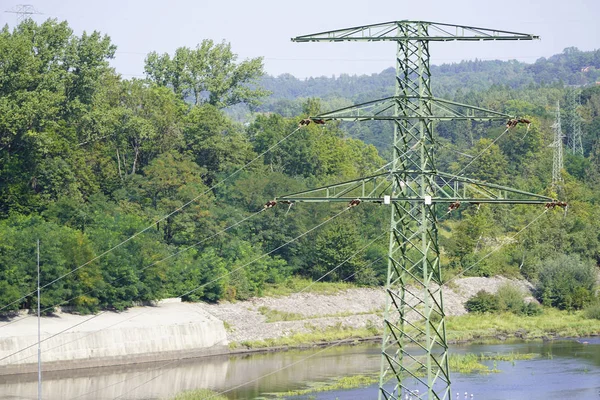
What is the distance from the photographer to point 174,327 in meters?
86.2

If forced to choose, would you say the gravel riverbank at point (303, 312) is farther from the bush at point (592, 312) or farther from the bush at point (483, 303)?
the bush at point (592, 312)

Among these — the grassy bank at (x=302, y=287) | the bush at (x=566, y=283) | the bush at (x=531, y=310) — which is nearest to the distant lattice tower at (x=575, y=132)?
the bush at (x=566, y=283)

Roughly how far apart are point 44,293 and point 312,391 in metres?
22.0

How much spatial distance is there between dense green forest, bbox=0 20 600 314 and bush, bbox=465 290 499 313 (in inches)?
267

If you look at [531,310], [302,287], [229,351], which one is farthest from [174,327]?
[531,310]

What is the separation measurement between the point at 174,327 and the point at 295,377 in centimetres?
1389

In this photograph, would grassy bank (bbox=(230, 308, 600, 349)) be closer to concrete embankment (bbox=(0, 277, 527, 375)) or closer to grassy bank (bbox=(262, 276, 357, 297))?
concrete embankment (bbox=(0, 277, 527, 375))

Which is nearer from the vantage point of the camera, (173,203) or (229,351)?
(229,351)

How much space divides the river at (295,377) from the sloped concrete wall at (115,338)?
124 centimetres

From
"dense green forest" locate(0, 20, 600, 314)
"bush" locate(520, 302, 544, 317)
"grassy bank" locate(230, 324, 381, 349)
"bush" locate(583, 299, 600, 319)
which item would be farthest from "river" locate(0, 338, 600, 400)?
"bush" locate(520, 302, 544, 317)

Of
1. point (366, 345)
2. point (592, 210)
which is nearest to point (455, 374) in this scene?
point (366, 345)

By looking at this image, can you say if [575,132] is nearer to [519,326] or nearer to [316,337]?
[519,326]

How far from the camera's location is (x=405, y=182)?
46000 millimetres

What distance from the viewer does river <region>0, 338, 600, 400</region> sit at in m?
68.6
